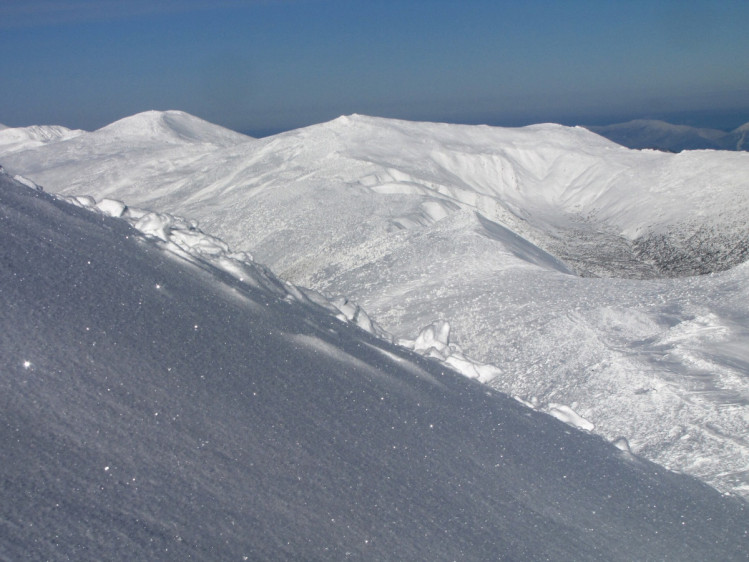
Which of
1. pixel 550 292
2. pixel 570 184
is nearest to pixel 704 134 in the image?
pixel 570 184

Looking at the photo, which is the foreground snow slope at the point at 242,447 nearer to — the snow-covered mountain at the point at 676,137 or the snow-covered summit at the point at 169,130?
the snow-covered summit at the point at 169,130

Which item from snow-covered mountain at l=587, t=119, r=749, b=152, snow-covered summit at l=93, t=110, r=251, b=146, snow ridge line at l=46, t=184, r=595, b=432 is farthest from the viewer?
snow-covered mountain at l=587, t=119, r=749, b=152

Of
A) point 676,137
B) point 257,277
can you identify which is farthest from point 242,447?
point 676,137

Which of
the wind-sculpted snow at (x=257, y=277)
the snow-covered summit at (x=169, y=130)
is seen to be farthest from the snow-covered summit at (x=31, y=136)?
the wind-sculpted snow at (x=257, y=277)

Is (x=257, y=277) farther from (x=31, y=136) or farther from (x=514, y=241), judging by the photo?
(x=31, y=136)

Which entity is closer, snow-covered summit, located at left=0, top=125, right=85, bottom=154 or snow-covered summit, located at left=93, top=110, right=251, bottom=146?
snow-covered summit, located at left=93, top=110, right=251, bottom=146

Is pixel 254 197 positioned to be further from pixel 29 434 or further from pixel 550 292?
pixel 29 434

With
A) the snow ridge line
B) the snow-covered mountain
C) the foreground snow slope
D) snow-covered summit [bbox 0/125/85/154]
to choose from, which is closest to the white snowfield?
the snow ridge line

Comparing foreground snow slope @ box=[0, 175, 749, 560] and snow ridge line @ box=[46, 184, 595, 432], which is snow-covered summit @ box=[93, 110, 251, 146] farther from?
foreground snow slope @ box=[0, 175, 749, 560]
